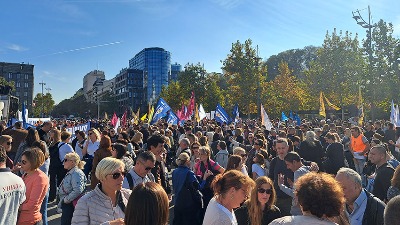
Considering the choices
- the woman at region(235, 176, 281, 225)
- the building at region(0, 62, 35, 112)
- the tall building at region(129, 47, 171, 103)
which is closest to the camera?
the woman at region(235, 176, 281, 225)

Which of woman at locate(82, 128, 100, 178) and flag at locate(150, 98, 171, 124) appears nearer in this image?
woman at locate(82, 128, 100, 178)

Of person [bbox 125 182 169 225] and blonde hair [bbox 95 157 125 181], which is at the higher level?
blonde hair [bbox 95 157 125 181]

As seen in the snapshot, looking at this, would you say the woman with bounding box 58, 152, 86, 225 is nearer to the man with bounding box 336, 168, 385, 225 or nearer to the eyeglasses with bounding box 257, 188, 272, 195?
the eyeglasses with bounding box 257, 188, 272, 195

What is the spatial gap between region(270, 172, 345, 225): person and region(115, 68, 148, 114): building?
132 meters

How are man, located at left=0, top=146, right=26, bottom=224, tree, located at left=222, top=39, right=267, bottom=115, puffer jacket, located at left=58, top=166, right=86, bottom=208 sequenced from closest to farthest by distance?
1. man, located at left=0, top=146, right=26, bottom=224
2. puffer jacket, located at left=58, top=166, right=86, bottom=208
3. tree, located at left=222, top=39, right=267, bottom=115

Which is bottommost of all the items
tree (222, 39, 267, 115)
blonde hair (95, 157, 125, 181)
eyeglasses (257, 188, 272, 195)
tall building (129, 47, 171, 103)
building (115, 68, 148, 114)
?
eyeglasses (257, 188, 272, 195)

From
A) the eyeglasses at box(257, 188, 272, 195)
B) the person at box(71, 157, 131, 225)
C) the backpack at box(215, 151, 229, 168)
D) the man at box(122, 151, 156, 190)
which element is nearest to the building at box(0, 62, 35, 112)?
the backpack at box(215, 151, 229, 168)

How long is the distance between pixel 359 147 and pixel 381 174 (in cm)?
563

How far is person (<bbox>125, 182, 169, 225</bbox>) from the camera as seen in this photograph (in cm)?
228

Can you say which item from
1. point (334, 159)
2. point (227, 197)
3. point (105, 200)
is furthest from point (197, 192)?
point (334, 159)

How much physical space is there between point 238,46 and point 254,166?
3393cm

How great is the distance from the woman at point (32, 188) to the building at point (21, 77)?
128 meters

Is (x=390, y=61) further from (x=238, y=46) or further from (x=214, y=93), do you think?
(x=214, y=93)

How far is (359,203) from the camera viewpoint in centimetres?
372
